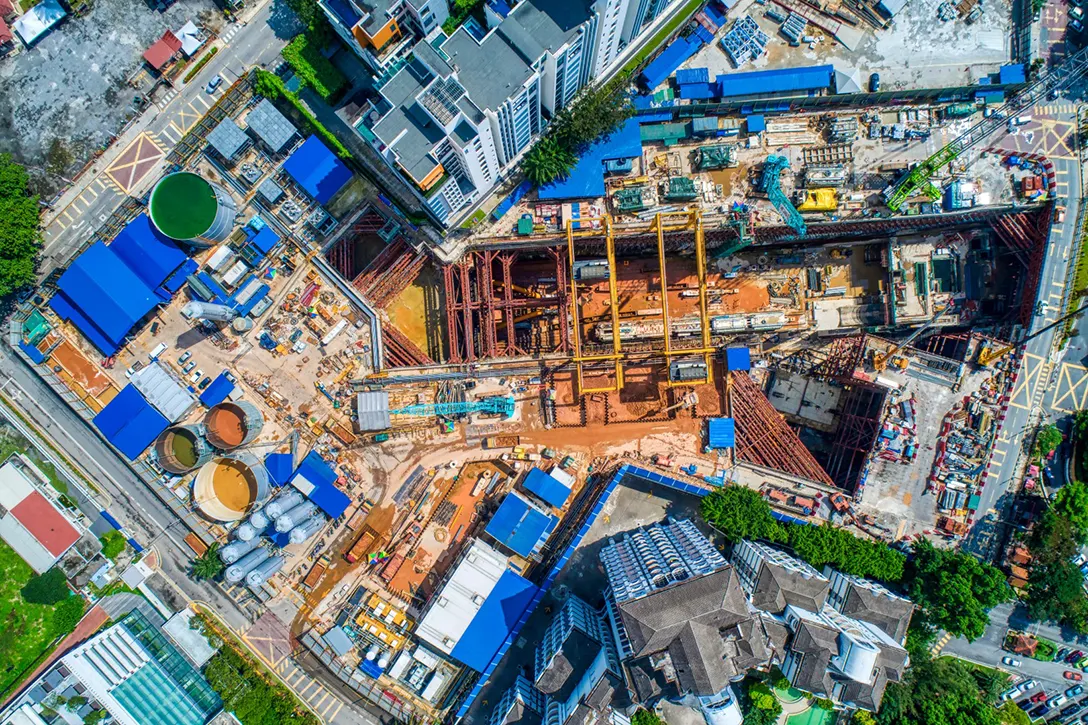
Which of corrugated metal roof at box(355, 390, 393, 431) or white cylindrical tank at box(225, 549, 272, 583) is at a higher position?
corrugated metal roof at box(355, 390, 393, 431)

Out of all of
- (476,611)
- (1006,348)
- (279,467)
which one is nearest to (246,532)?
(279,467)

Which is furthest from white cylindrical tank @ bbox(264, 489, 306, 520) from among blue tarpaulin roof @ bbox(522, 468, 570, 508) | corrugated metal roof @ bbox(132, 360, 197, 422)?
blue tarpaulin roof @ bbox(522, 468, 570, 508)

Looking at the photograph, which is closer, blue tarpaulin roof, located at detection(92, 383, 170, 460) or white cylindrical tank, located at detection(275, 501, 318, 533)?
white cylindrical tank, located at detection(275, 501, 318, 533)

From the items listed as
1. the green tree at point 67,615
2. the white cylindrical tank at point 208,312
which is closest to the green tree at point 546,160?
the white cylindrical tank at point 208,312

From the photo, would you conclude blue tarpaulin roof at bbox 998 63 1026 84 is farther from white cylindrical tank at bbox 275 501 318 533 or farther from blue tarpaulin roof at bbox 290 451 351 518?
white cylindrical tank at bbox 275 501 318 533

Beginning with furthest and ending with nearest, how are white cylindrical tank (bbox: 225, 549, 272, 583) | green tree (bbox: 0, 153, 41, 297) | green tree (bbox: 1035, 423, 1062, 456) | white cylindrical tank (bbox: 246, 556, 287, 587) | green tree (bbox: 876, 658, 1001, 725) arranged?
1. green tree (bbox: 0, 153, 41, 297)
2. green tree (bbox: 1035, 423, 1062, 456)
3. white cylindrical tank (bbox: 246, 556, 287, 587)
4. green tree (bbox: 876, 658, 1001, 725)
5. white cylindrical tank (bbox: 225, 549, 272, 583)

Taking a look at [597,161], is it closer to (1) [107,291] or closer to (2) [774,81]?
(2) [774,81]

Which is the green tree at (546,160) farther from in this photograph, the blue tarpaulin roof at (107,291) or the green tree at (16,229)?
the green tree at (16,229)
